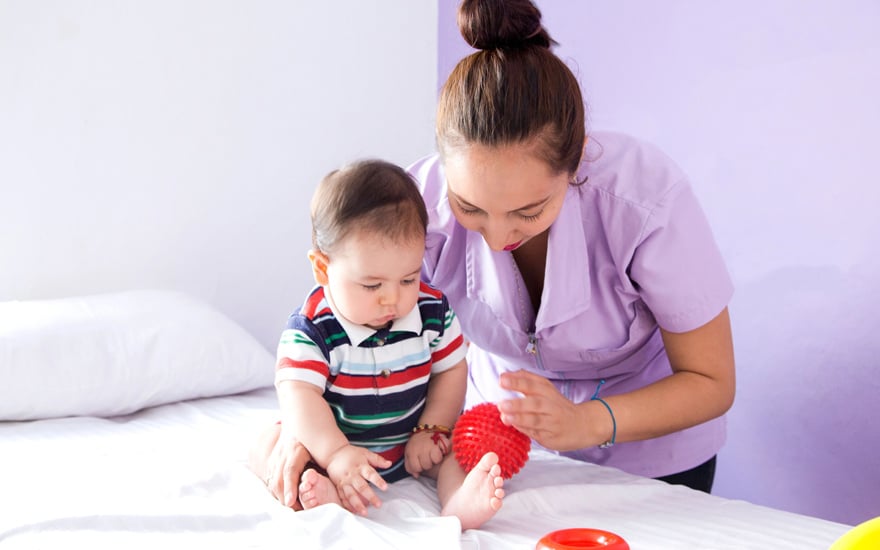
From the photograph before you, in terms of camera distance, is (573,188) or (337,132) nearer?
(573,188)

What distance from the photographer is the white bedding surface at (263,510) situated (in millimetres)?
1204

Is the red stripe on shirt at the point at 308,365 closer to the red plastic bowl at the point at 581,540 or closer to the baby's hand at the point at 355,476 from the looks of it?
the baby's hand at the point at 355,476

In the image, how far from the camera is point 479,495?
4.06 feet

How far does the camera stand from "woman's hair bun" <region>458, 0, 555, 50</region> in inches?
51.0

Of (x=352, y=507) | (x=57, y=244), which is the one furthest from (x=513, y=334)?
(x=57, y=244)

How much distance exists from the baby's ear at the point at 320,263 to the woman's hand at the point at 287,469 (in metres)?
0.25

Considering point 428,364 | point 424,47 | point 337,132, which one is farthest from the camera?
point 424,47

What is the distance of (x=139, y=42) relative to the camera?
2.34 metres

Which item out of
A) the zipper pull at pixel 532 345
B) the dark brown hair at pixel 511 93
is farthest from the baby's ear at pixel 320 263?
the zipper pull at pixel 532 345

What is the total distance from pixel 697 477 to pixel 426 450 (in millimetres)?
560

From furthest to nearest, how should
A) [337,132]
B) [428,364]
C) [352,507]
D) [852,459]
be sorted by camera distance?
1. [337,132]
2. [852,459]
3. [428,364]
4. [352,507]

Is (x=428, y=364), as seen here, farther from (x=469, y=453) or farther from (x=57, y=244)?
(x=57, y=244)

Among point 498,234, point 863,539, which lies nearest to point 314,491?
point 498,234

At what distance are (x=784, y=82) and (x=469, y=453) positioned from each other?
1302 mm
